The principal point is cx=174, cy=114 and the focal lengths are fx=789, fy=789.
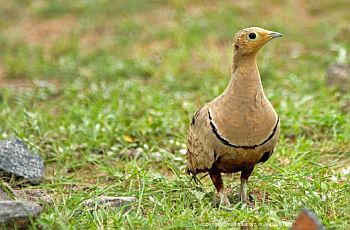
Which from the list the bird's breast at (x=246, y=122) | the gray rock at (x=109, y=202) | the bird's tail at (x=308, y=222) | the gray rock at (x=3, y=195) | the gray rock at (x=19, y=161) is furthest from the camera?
the gray rock at (x=19, y=161)

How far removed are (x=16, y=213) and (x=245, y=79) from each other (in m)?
1.51

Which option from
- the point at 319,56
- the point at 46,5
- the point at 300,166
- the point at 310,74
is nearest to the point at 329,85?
the point at 310,74

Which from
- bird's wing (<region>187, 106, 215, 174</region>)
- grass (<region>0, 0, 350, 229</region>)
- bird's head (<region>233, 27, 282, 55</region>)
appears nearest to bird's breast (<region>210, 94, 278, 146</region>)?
bird's wing (<region>187, 106, 215, 174</region>)

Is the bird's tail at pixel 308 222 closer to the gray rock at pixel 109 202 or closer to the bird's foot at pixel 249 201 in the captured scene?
the bird's foot at pixel 249 201

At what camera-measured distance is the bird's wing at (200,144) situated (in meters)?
4.66

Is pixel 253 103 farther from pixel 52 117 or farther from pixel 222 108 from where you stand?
pixel 52 117

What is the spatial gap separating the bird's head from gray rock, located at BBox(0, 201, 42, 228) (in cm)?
154

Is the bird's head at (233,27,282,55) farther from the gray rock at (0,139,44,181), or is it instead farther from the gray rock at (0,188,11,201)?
the gray rock at (0,139,44,181)

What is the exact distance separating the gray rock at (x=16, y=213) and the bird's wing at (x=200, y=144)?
3.58 ft

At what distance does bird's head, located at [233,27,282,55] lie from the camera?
4.64 m

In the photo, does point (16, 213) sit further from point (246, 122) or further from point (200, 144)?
point (246, 122)

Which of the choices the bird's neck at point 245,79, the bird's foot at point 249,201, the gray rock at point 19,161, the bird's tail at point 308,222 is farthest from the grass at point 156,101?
the bird's neck at point 245,79

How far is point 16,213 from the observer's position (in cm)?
418

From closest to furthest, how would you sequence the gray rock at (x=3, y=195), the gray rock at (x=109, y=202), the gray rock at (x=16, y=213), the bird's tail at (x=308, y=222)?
1. the bird's tail at (x=308, y=222)
2. the gray rock at (x=16, y=213)
3. the gray rock at (x=109, y=202)
4. the gray rock at (x=3, y=195)
